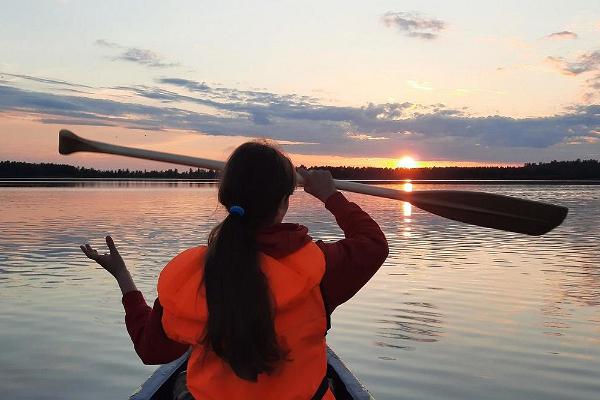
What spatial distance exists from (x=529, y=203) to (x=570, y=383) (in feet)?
7.55

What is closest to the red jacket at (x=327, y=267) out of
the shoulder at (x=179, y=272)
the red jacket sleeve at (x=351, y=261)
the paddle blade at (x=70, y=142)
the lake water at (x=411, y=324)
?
the red jacket sleeve at (x=351, y=261)

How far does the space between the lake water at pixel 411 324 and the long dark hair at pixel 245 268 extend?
169 cm

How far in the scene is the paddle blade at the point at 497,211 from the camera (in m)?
4.26

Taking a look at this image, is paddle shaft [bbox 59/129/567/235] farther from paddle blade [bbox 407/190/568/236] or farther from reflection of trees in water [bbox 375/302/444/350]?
reflection of trees in water [bbox 375/302/444/350]

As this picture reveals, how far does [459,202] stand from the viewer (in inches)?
169

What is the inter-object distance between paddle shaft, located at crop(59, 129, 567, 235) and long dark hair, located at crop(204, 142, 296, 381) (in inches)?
55.8

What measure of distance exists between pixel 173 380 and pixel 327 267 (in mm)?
2131

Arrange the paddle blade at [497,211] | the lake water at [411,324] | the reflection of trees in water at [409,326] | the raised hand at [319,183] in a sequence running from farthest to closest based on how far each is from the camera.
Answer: the reflection of trees in water at [409,326]
the lake water at [411,324]
the paddle blade at [497,211]
the raised hand at [319,183]

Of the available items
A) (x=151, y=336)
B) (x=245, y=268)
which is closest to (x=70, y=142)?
(x=151, y=336)

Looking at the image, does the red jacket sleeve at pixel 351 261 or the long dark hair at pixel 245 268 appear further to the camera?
the red jacket sleeve at pixel 351 261

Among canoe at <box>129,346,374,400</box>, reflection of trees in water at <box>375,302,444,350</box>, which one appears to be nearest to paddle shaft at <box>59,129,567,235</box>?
canoe at <box>129,346,374,400</box>

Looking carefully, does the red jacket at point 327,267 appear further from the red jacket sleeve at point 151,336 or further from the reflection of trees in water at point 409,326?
the reflection of trees in water at point 409,326

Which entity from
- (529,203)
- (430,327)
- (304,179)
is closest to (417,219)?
(430,327)

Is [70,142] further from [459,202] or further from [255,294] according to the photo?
[255,294]
